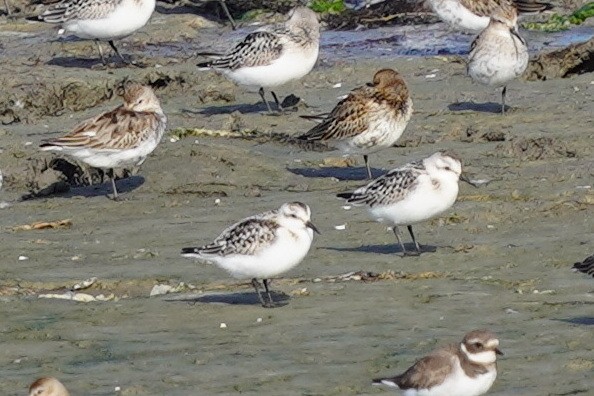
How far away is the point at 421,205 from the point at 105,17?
9.11 m

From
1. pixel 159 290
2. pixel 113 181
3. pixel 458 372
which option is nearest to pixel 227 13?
pixel 113 181

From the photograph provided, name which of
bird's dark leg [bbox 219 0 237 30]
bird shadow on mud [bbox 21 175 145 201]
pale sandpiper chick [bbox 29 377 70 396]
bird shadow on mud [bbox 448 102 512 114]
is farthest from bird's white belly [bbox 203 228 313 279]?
bird's dark leg [bbox 219 0 237 30]

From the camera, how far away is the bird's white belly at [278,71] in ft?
59.2

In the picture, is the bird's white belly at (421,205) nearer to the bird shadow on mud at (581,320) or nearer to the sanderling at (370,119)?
the bird shadow on mud at (581,320)

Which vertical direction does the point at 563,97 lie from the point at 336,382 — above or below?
below

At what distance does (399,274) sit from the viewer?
38.6 feet

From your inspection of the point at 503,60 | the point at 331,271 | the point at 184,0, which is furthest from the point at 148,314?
the point at 184,0

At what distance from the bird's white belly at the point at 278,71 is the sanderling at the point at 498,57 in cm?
190

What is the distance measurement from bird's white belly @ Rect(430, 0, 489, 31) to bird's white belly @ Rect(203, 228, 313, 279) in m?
10.1

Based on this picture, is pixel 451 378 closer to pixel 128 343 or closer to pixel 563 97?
pixel 128 343

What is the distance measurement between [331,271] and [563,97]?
6443 millimetres

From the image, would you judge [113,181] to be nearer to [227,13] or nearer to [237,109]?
[237,109]

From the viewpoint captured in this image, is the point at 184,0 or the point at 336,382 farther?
the point at 184,0

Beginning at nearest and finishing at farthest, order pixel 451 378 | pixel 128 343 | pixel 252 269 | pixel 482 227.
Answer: pixel 451 378 → pixel 128 343 → pixel 252 269 → pixel 482 227
